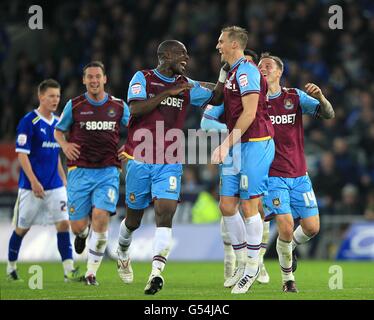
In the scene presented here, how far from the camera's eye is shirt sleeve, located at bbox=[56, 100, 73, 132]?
12.0m

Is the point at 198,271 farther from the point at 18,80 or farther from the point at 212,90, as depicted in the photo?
the point at 18,80

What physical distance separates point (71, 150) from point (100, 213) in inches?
33.5

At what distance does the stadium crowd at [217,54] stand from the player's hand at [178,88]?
937cm

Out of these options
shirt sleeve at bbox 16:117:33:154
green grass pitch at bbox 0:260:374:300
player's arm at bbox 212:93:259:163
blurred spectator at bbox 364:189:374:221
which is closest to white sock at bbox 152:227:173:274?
green grass pitch at bbox 0:260:374:300

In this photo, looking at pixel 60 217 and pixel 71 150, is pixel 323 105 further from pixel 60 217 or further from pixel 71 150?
pixel 60 217

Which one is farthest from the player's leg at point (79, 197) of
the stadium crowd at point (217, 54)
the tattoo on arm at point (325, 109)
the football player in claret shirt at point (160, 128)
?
the stadium crowd at point (217, 54)

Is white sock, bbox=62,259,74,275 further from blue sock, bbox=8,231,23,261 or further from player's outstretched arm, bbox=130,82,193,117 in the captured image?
player's outstretched arm, bbox=130,82,193,117

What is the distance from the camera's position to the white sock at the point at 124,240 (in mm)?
11531

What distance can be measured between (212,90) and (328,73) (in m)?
11.5

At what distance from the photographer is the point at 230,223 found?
10.4 m

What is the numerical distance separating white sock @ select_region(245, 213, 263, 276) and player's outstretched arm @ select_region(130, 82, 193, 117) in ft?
5.07

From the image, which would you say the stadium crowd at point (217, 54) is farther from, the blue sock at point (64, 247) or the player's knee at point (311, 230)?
the player's knee at point (311, 230)

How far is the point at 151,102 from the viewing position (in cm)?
1014
